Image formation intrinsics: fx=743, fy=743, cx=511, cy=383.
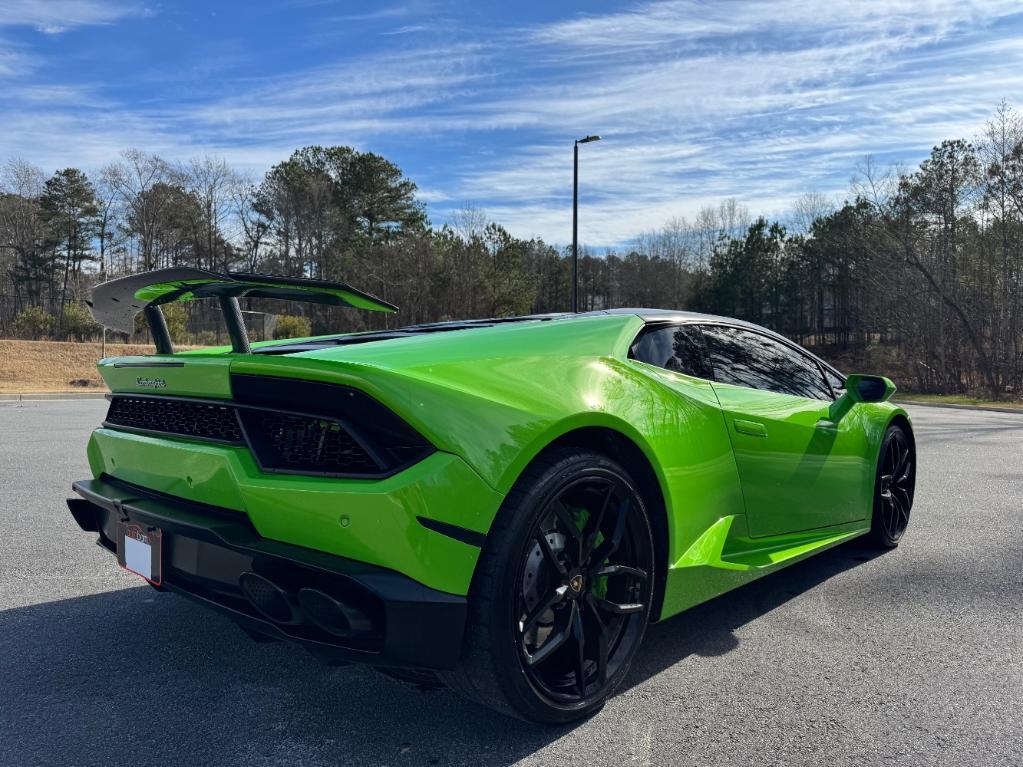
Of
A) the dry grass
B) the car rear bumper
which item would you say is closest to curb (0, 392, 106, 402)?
the dry grass

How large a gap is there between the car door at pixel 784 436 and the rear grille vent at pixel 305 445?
163cm

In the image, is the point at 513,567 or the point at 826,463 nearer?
the point at 513,567

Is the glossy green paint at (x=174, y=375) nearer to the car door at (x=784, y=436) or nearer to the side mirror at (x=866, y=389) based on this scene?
the car door at (x=784, y=436)

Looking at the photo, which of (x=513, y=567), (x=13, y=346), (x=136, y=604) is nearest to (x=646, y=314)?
(x=513, y=567)

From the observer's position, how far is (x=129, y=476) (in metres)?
2.74

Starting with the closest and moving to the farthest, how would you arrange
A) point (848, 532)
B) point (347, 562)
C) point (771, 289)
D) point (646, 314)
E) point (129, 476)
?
point (347, 562) < point (129, 476) < point (646, 314) < point (848, 532) < point (771, 289)

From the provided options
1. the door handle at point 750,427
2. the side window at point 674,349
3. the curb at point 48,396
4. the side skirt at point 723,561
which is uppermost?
the side window at point 674,349

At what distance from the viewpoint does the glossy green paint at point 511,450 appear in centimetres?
202

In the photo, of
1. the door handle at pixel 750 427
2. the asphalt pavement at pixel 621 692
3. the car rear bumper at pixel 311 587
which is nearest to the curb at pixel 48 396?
the asphalt pavement at pixel 621 692

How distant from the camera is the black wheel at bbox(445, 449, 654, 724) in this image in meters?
2.10

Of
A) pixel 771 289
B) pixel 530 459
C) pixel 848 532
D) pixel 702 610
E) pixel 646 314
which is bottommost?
pixel 702 610

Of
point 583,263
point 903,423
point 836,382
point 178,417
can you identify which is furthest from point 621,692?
point 583,263

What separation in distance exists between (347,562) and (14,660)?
1.78m

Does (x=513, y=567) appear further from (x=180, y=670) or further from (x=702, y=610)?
(x=702, y=610)
